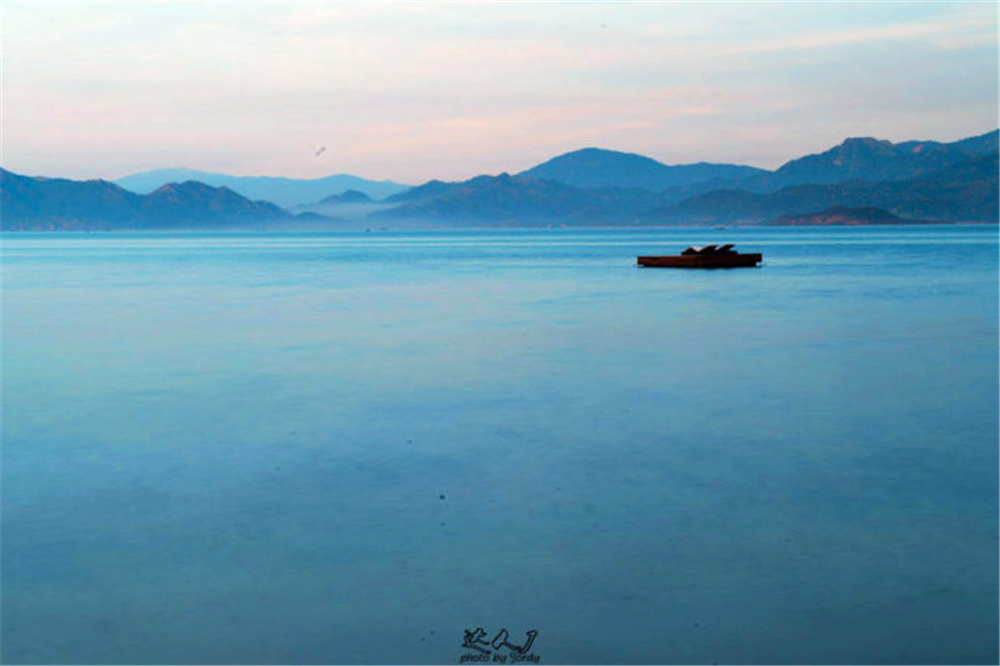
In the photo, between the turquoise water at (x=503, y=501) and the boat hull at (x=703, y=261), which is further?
the boat hull at (x=703, y=261)

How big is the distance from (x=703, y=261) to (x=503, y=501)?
6144 cm

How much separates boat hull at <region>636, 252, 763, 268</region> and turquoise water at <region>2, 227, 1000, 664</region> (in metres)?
44.6

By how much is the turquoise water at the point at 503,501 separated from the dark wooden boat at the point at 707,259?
147 feet

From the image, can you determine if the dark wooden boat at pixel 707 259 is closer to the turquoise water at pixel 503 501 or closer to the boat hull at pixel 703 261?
the boat hull at pixel 703 261

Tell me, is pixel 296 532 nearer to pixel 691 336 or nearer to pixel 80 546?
pixel 80 546

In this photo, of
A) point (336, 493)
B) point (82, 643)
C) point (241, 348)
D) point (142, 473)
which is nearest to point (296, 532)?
point (336, 493)

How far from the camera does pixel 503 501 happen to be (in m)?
11.5

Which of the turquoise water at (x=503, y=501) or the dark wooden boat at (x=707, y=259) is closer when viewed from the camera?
the turquoise water at (x=503, y=501)

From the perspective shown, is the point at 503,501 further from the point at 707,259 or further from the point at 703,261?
the point at 707,259

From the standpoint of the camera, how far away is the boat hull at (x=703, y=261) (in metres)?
71.1

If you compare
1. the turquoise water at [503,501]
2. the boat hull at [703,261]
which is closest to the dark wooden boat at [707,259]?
the boat hull at [703,261]

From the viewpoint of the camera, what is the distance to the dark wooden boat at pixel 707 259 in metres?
71.2

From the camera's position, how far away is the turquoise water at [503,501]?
807cm

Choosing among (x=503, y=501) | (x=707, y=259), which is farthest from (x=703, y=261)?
(x=503, y=501)
